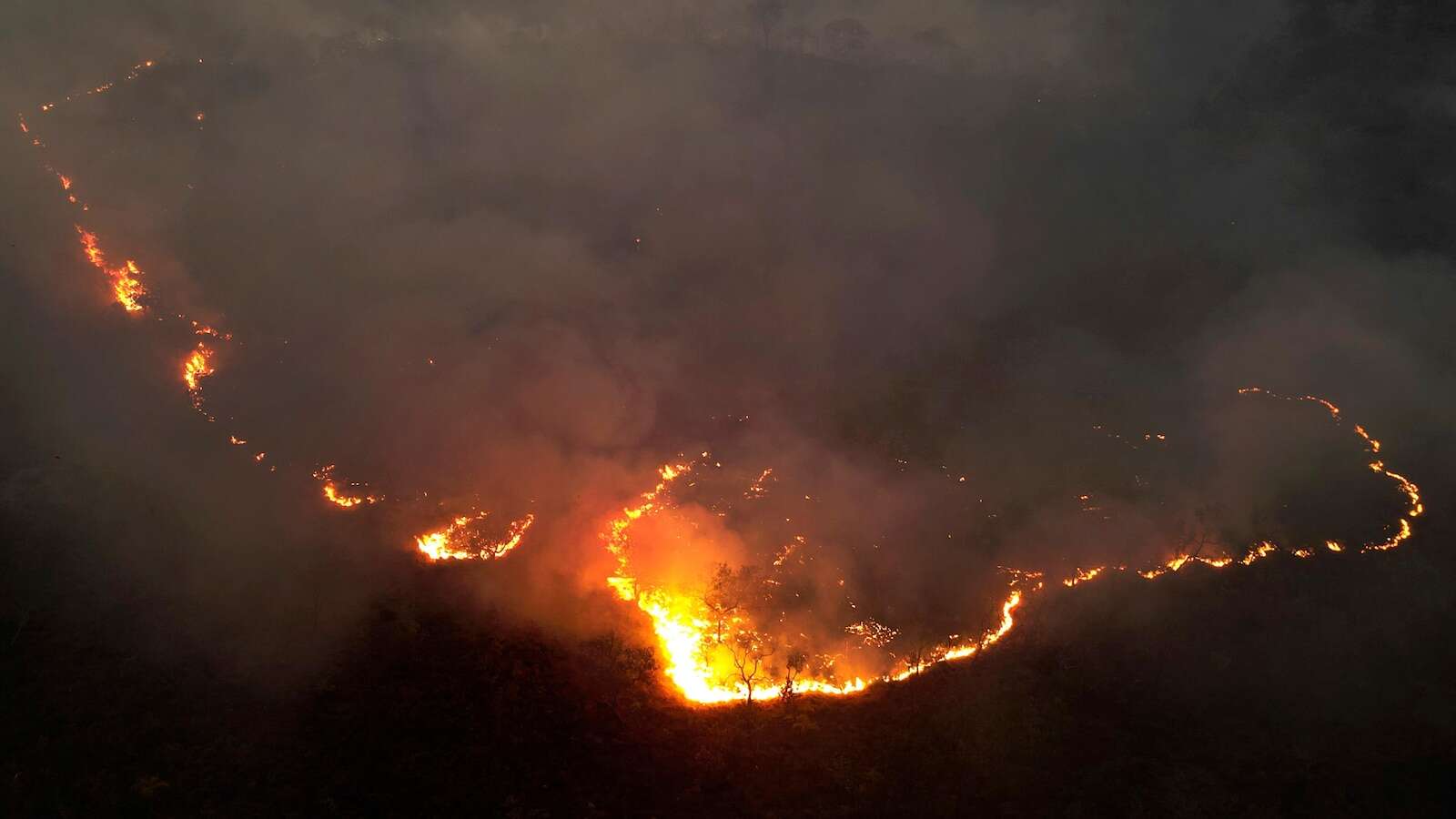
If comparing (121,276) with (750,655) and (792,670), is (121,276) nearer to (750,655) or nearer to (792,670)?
(750,655)

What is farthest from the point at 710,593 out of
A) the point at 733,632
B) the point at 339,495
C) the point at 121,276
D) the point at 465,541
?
the point at 121,276

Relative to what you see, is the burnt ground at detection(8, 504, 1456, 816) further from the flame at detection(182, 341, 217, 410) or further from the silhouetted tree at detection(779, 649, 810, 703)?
the flame at detection(182, 341, 217, 410)

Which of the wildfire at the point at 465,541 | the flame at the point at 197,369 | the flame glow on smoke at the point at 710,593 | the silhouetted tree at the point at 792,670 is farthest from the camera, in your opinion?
the flame at the point at 197,369

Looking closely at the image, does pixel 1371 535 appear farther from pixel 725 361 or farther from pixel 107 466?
pixel 107 466

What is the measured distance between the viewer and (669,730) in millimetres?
34031

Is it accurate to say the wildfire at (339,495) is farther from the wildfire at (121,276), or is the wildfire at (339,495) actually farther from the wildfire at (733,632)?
the wildfire at (121,276)

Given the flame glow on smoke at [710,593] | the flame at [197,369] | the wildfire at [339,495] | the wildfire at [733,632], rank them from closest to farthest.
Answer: the wildfire at [733,632]
the flame glow on smoke at [710,593]
the wildfire at [339,495]
the flame at [197,369]

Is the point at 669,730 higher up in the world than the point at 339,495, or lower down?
lower down

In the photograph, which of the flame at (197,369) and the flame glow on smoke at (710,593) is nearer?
the flame glow on smoke at (710,593)

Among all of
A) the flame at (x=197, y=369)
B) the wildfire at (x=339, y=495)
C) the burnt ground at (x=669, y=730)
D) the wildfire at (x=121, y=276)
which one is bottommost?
the burnt ground at (x=669, y=730)

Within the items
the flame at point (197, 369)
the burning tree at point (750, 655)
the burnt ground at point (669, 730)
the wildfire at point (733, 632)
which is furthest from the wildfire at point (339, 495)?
the burning tree at point (750, 655)

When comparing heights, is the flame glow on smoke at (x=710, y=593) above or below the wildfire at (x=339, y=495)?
below

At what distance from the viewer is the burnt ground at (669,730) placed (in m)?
29.5

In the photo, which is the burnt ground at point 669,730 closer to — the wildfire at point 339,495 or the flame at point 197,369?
the wildfire at point 339,495
